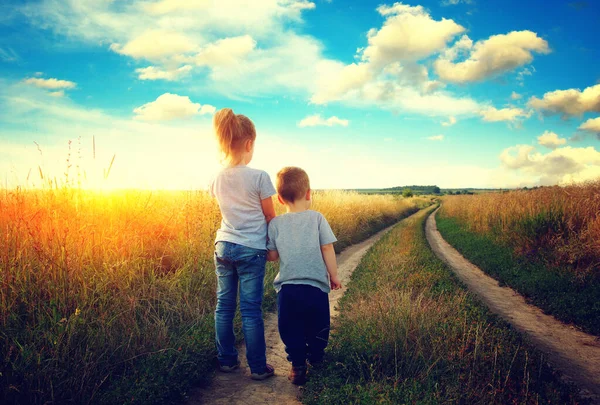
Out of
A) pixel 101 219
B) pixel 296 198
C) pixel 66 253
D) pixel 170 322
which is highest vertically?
pixel 296 198

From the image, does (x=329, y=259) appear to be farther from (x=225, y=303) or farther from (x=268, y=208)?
(x=225, y=303)

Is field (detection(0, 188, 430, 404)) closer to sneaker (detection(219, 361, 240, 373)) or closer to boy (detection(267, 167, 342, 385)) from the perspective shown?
sneaker (detection(219, 361, 240, 373))

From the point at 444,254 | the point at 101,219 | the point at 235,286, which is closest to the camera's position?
the point at 235,286

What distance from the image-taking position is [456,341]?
362 cm

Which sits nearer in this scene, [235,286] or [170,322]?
[235,286]

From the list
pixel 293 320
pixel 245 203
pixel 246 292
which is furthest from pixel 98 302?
pixel 293 320

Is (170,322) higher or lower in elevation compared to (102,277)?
lower

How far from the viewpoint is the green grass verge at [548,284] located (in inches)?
227

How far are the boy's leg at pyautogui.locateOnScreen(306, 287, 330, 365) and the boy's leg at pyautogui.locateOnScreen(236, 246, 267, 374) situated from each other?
46cm

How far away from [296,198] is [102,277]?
2572mm

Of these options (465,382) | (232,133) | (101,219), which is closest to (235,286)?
(232,133)

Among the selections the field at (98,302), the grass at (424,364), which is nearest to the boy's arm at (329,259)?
the grass at (424,364)

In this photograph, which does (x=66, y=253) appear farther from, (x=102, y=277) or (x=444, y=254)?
(x=444, y=254)

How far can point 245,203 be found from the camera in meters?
3.21
